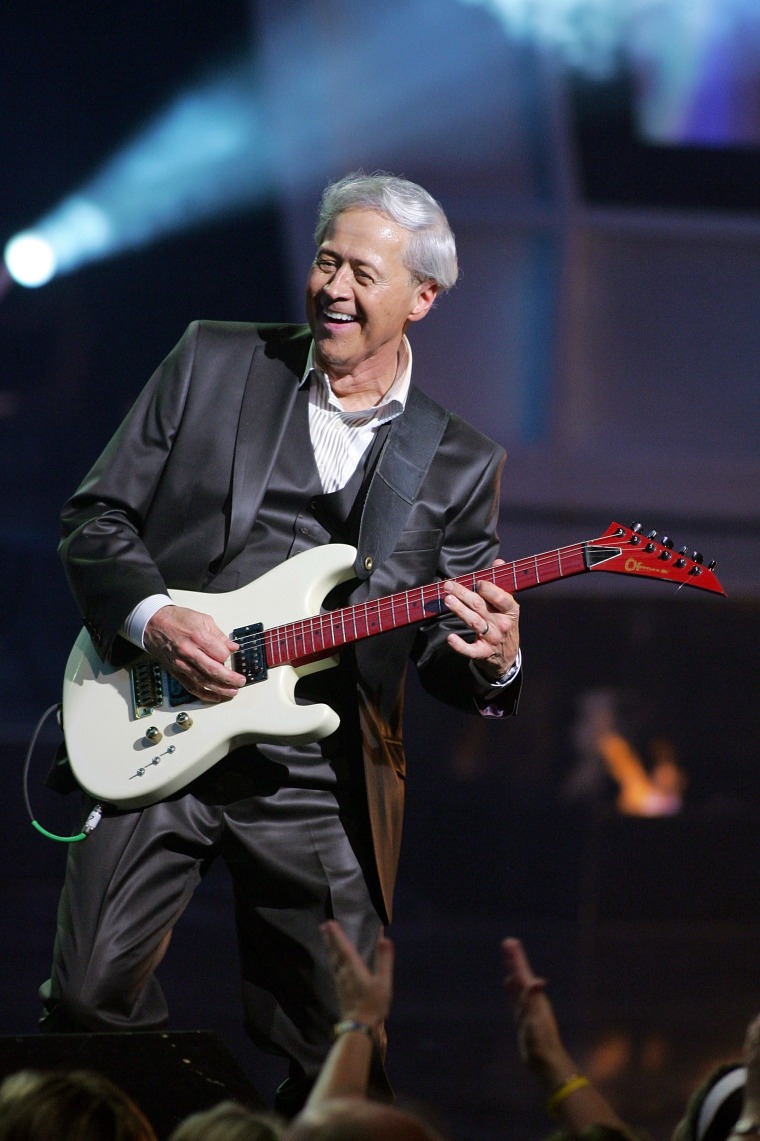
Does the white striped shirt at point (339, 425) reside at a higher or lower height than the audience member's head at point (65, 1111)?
higher

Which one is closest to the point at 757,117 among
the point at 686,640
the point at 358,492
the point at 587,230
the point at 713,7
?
the point at 713,7

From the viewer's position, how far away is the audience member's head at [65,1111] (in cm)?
159

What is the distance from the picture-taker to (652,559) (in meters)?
2.80

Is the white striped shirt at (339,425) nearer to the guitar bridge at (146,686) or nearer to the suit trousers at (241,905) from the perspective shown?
→ the guitar bridge at (146,686)

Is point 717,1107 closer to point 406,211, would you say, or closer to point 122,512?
point 122,512

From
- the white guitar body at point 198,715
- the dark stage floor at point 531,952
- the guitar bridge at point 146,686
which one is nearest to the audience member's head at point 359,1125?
the white guitar body at point 198,715

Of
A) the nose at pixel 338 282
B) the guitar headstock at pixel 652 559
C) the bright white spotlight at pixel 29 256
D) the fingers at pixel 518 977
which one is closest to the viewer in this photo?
the fingers at pixel 518 977

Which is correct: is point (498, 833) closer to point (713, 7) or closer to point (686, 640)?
point (686, 640)

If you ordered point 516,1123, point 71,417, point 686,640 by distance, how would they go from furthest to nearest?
point 686,640
point 71,417
point 516,1123

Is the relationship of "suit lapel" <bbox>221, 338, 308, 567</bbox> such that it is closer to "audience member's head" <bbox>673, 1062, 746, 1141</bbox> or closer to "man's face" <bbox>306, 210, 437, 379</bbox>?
"man's face" <bbox>306, 210, 437, 379</bbox>

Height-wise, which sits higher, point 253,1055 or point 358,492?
point 358,492

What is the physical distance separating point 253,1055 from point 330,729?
1886 mm

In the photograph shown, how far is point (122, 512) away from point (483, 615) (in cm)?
82

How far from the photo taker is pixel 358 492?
294 centimetres
